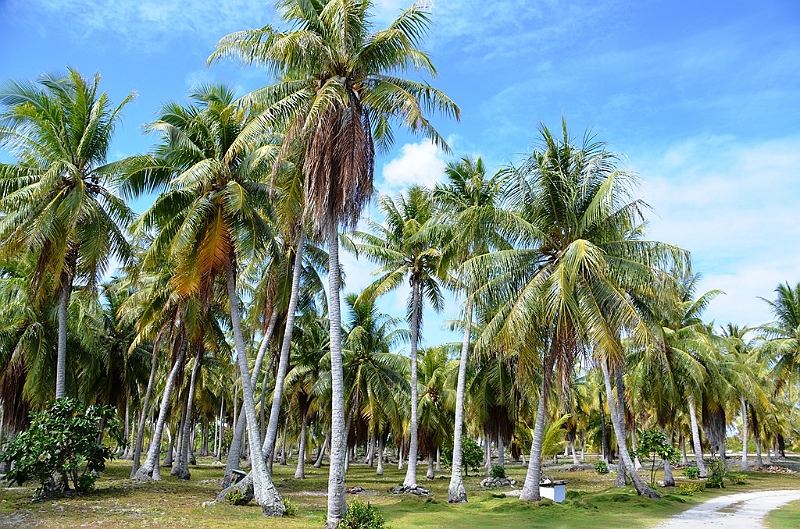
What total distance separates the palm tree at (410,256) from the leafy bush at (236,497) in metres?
8.77

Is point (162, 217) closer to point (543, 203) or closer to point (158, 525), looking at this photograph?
point (158, 525)

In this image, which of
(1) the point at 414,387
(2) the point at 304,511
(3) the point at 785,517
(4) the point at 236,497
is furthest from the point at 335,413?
(3) the point at 785,517

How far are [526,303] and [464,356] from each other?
4.67 m

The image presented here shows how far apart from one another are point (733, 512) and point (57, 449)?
20600 mm

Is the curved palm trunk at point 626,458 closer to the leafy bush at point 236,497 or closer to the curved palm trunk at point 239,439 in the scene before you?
the curved palm trunk at point 239,439

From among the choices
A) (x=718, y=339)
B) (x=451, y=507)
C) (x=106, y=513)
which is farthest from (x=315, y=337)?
(x=718, y=339)

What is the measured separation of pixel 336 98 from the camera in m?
13.8

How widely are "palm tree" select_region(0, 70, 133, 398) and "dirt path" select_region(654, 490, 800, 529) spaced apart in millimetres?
18033

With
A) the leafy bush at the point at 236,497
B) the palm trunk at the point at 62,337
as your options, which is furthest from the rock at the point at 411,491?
the palm trunk at the point at 62,337

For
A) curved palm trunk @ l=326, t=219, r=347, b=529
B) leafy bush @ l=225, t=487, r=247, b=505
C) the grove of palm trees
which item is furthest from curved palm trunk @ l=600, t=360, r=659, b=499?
leafy bush @ l=225, t=487, r=247, b=505

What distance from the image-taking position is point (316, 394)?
33.5 m

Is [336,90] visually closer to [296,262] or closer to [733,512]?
[296,262]

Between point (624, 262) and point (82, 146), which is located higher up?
point (82, 146)

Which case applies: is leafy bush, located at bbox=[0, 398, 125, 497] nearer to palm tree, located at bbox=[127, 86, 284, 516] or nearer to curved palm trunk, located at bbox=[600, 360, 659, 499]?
palm tree, located at bbox=[127, 86, 284, 516]
